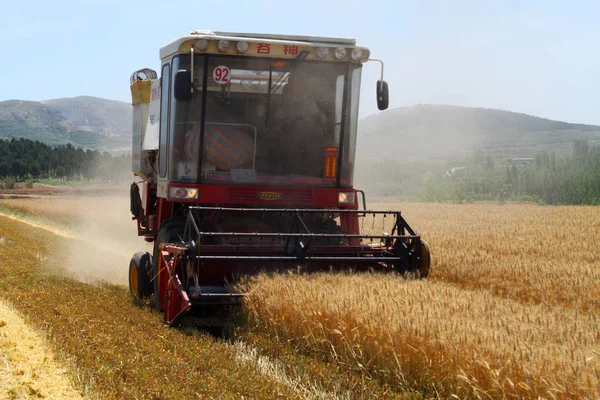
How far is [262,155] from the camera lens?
8609 mm

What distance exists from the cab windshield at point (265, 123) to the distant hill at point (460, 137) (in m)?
129

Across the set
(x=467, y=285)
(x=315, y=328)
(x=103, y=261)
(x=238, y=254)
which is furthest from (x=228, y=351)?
(x=103, y=261)

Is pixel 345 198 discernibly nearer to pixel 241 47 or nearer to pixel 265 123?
pixel 265 123

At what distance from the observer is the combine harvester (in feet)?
25.8

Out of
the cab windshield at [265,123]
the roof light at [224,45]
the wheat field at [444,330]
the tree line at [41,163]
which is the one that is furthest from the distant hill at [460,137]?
the wheat field at [444,330]

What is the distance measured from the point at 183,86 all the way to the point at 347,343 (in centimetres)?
344

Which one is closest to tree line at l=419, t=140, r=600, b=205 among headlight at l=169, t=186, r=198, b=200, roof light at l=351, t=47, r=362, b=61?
roof light at l=351, t=47, r=362, b=61

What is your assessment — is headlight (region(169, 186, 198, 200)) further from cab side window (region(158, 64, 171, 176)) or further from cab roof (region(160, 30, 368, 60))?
cab roof (region(160, 30, 368, 60))

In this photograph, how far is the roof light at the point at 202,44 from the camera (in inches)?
315

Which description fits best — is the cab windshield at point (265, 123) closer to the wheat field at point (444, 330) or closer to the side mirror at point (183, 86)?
the side mirror at point (183, 86)

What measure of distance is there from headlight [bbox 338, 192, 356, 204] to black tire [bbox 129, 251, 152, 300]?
7.80ft

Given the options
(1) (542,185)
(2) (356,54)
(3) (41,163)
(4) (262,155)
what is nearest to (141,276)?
(4) (262,155)

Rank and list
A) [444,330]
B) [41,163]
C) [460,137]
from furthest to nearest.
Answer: [460,137] < [41,163] < [444,330]

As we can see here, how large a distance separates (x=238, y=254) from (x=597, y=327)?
11.6ft
